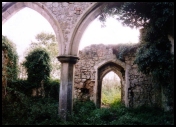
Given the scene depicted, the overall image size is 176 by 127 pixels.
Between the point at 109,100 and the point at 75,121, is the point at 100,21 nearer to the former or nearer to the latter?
the point at 75,121

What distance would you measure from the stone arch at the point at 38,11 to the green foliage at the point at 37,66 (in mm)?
4626

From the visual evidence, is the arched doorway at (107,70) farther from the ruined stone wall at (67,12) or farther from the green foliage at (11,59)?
the ruined stone wall at (67,12)

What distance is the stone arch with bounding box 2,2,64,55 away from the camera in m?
6.12

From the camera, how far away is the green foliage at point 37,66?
1082 centimetres

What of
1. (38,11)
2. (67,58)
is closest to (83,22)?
(67,58)

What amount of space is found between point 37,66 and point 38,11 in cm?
522

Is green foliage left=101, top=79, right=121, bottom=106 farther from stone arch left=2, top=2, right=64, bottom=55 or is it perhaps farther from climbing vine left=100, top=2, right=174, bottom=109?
stone arch left=2, top=2, right=64, bottom=55

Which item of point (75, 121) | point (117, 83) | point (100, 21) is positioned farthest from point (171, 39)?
point (117, 83)

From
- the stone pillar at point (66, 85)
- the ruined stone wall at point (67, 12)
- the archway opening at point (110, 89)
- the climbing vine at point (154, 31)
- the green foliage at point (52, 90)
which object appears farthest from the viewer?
the archway opening at point (110, 89)

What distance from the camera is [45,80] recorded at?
1102cm

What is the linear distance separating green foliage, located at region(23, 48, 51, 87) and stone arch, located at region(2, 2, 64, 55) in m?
4.63

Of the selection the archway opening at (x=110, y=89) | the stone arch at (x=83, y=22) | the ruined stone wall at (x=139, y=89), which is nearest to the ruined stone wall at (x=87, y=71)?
the ruined stone wall at (x=139, y=89)

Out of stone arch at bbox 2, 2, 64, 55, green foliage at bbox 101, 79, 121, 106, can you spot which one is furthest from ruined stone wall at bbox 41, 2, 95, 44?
green foliage at bbox 101, 79, 121, 106

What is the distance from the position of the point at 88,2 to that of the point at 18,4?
7.74ft
